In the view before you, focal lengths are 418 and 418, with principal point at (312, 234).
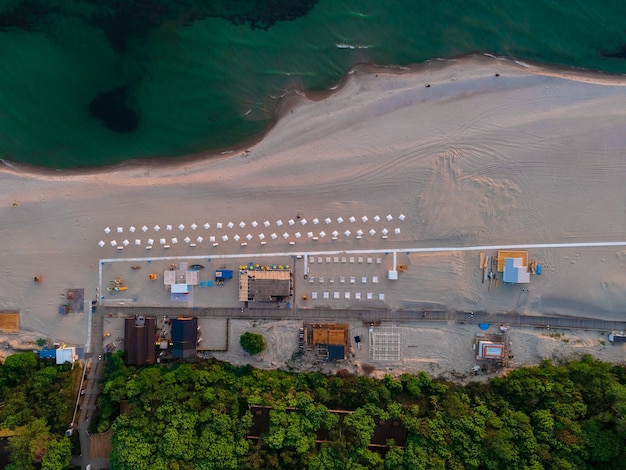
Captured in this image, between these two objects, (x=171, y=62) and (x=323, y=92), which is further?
(x=171, y=62)

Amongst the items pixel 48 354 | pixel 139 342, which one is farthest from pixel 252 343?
pixel 48 354

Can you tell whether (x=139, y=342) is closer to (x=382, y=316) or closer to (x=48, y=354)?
(x=48, y=354)

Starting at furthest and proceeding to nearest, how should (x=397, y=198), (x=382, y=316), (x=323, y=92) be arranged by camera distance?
(x=323, y=92)
(x=382, y=316)
(x=397, y=198)

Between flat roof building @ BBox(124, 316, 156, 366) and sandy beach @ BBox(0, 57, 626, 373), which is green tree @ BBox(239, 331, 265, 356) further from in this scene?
flat roof building @ BBox(124, 316, 156, 366)

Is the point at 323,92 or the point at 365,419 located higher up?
the point at 323,92

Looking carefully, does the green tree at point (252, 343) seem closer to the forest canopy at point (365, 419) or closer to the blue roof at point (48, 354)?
the forest canopy at point (365, 419)

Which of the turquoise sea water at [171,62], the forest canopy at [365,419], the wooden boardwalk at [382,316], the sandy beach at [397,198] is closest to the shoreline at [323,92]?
the sandy beach at [397,198]

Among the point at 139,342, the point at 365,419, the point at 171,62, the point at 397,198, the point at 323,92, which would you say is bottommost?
the point at 365,419

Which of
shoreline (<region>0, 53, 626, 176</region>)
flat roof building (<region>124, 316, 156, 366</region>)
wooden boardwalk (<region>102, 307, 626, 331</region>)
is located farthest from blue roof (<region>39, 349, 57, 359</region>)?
shoreline (<region>0, 53, 626, 176</region>)
